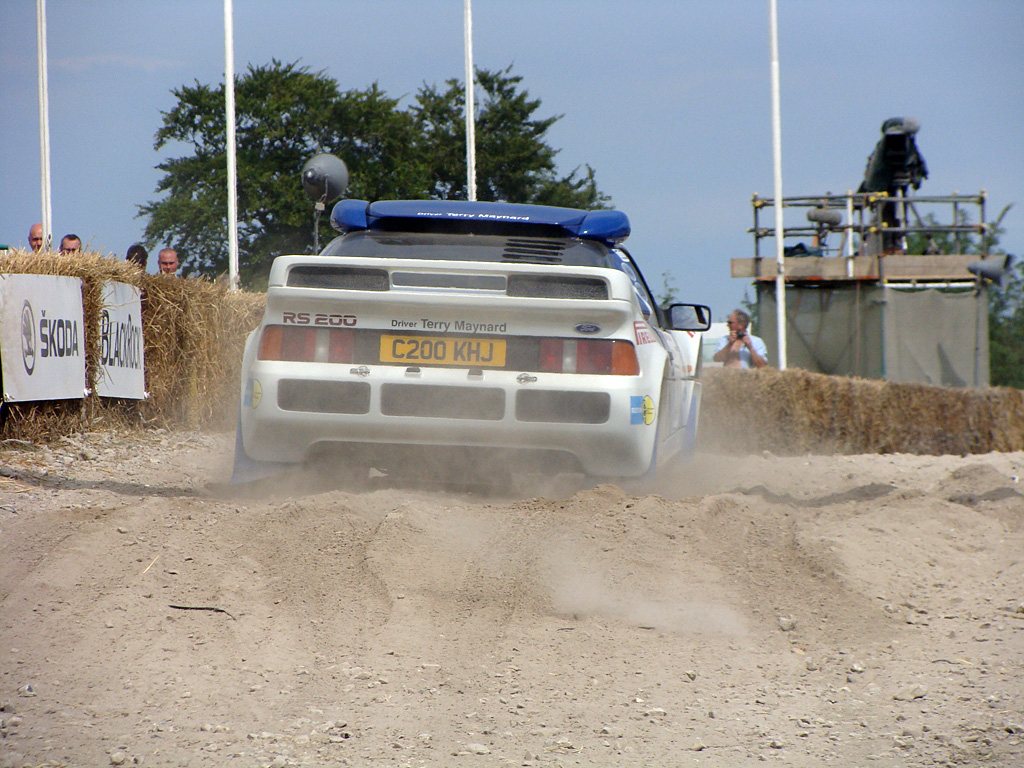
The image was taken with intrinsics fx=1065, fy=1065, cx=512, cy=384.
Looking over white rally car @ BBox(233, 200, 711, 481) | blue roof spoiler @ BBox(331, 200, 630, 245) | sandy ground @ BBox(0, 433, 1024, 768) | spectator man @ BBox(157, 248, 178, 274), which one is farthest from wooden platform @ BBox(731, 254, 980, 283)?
white rally car @ BBox(233, 200, 711, 481)

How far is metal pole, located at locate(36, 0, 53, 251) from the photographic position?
1942cm

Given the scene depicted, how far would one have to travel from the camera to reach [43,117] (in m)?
19.7

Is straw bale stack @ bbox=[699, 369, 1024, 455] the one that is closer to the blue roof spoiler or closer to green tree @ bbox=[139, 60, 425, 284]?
the blue roof spoiler

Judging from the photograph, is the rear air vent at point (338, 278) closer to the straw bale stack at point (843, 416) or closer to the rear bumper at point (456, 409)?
the rear bumper at point (456, 409)

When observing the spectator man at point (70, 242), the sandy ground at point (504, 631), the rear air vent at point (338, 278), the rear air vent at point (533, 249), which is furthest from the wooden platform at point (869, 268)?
the rear air vent at point (338, 278)

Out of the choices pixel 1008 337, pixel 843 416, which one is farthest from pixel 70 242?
pixel 1008 337

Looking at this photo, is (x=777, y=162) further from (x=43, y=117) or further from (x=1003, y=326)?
(x=1003, y=326)

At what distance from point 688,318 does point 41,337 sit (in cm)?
488

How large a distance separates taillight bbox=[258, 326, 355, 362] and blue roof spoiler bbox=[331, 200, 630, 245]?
1.06m

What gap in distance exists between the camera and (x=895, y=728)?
3.25 m

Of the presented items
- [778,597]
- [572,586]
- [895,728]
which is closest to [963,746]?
[895,728]

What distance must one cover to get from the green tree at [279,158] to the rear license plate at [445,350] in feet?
143

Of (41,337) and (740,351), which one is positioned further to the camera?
(740,351)

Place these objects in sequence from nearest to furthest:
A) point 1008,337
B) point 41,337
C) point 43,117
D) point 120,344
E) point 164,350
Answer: point 41,337, point 120,344, point 164,350, point 43,117, point 1008,337
